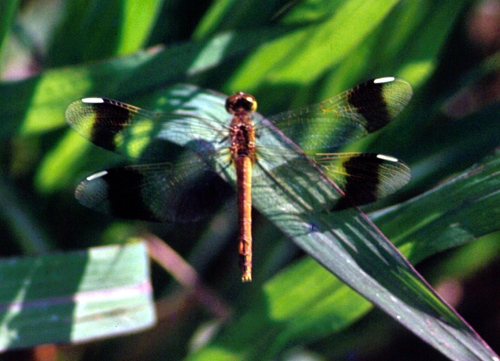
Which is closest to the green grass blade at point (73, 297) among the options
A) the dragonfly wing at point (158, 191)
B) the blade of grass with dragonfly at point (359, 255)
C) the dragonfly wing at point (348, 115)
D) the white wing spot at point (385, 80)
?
the dragonfly wing at point (158, 191)

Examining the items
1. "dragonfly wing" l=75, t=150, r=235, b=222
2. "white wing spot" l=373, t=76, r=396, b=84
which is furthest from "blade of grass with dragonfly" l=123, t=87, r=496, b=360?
"white wing spot" l=373, t=76, r=396, b=84

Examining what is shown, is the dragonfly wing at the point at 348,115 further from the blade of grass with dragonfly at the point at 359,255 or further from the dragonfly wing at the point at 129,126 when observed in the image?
the dragonfly wing at the point at 129,126

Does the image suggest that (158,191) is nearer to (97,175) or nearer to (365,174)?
(97,175)

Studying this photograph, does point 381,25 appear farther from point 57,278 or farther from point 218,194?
point 57,278

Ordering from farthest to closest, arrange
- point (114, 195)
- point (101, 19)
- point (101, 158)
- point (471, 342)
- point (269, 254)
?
point (269, 254), point (101, 158), point (101, 19), point (114, 195), point (471, 342)

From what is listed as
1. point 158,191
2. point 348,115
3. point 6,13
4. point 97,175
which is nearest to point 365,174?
point 348,115

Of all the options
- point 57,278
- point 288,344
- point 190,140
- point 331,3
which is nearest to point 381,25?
point 331,3

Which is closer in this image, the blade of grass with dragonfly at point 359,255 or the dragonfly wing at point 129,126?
the blade of grass with dragonfly at point 359,255
